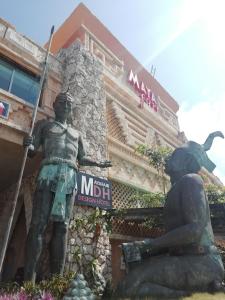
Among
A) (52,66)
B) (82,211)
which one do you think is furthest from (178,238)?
(52,66)

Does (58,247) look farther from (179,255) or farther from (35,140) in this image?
(179,255)

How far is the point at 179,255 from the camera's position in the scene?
312 centimetres

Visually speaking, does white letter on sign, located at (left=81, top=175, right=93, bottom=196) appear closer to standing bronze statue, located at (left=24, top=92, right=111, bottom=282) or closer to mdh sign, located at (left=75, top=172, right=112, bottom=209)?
mdh sign, located at (left=75, top=172, right=112, bottom=209)

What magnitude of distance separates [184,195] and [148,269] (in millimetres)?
898

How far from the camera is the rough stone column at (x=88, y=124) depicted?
20.0 feet

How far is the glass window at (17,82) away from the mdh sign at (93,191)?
239 cm

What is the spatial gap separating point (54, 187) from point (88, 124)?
132 inches

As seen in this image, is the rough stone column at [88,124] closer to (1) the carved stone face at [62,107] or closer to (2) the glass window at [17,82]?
(2) the glass window at [17,82]

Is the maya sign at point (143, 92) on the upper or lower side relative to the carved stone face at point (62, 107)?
upper

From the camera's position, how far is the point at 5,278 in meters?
7.60

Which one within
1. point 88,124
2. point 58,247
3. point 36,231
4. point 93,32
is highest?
point 93,32

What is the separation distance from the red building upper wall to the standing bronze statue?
5.76m

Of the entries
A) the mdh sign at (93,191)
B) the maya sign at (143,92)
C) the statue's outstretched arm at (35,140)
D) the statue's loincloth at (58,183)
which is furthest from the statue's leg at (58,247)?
the maya sign at (143,92)

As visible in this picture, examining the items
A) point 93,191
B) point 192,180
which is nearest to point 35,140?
point 93,191
